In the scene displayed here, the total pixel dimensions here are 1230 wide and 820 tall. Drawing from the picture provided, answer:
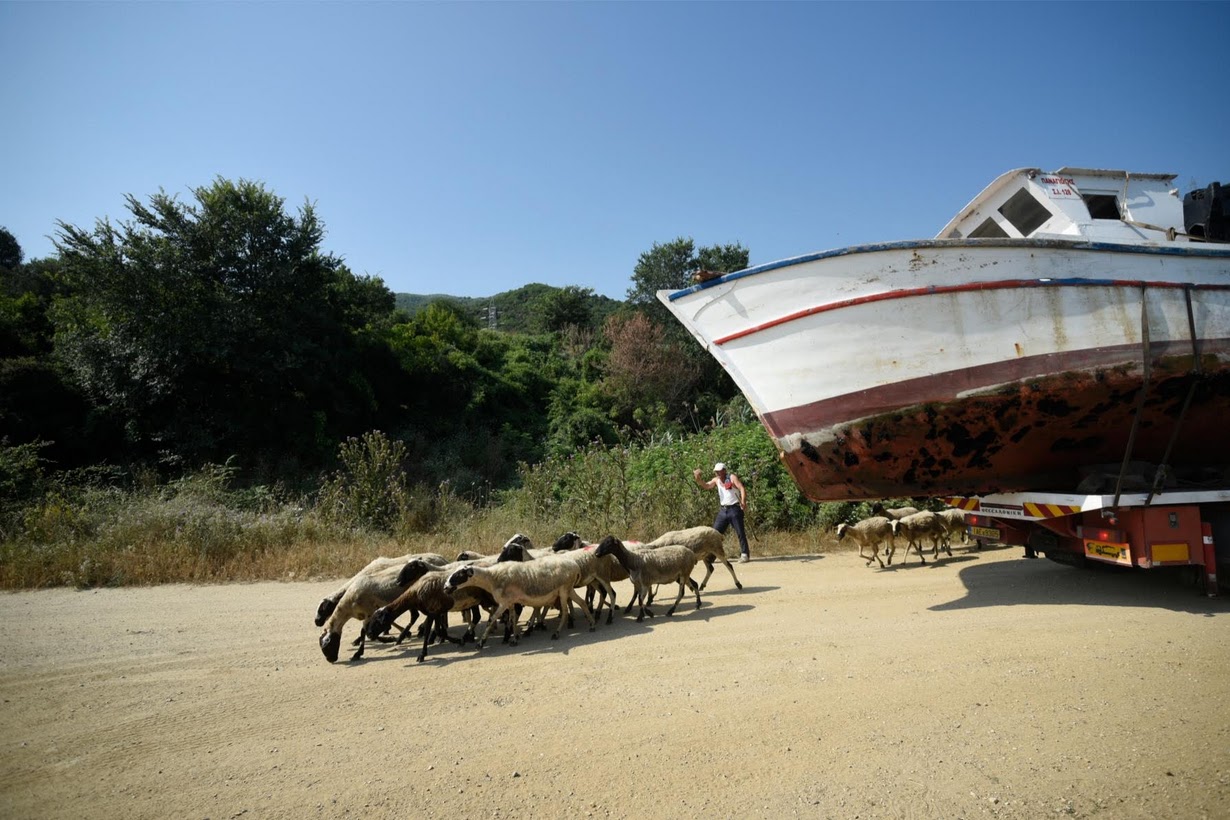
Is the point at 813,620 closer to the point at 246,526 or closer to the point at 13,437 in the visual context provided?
the point at 246,526

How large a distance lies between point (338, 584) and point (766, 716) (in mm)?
6907

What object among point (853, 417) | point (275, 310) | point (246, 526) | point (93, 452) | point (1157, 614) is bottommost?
point (1157, 614)

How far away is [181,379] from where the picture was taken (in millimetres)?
18906


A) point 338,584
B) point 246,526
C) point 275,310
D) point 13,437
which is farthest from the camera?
point 275,310

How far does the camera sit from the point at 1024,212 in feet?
25.9

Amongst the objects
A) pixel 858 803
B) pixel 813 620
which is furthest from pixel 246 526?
pixel 858 803

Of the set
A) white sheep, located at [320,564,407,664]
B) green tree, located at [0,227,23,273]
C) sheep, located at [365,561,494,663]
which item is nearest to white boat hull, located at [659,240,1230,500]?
sheep, located at [365,561,494,663]

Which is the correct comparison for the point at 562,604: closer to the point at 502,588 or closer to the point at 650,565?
the point at 502,588

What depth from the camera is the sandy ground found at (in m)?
3.18

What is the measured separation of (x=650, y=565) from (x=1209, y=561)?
213 inches

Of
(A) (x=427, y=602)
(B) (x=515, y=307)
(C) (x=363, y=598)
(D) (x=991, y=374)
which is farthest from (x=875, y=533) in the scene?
(B) (x=515, y=307)

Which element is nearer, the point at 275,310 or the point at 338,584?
the point at 338,584

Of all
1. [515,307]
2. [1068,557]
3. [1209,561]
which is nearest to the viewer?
[1209,561]

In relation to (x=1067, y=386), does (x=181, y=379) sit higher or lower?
higher
